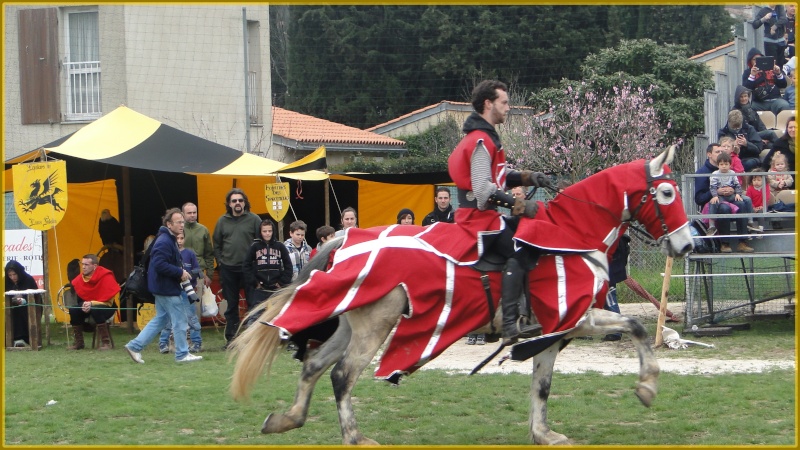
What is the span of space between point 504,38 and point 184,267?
83.3 feet

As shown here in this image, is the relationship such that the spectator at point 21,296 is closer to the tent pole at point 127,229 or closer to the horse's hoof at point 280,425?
the tent pole at point 127,229

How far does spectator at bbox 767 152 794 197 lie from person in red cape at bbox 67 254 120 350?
8.88 metres

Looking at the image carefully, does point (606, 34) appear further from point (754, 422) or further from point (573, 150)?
point (754, 422)

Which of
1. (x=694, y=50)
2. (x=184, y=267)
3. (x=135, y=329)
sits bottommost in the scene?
(x=135, y=329)

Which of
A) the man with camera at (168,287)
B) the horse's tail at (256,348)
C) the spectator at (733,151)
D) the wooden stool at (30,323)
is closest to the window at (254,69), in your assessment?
the wooden stool at (30,323)

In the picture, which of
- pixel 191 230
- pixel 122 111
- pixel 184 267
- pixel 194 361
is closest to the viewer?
pixel 194 361

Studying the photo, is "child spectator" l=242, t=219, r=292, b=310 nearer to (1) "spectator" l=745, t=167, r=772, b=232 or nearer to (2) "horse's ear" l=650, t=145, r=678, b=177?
(1) "spectator" l=745, t=167, r=772, b=232

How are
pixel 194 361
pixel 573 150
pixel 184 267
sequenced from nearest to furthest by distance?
pixel 194 361 < pixel 184 267 < pixel 573 150

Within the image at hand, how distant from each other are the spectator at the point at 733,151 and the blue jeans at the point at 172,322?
7068 mm

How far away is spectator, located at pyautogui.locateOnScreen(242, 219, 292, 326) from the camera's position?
12539 millimetres

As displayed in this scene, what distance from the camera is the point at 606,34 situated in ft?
121

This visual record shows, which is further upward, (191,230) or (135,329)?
(191,230)

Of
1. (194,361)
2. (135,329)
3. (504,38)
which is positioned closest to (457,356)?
(194,361)

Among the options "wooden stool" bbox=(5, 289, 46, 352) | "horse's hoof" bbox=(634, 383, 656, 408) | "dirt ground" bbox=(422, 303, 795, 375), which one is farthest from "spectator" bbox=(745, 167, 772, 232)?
"wooden stool" bbox=(5, 289, 46, 352)
